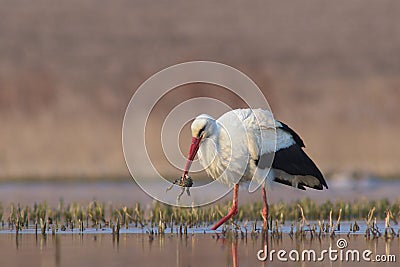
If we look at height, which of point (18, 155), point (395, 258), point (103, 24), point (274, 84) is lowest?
point (395, 258)

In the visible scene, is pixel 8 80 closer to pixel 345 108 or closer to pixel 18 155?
pixel 18 155

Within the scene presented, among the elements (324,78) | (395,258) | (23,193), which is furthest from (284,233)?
(324,78)

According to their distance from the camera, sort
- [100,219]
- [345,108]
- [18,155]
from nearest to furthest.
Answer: [100,219]
[18,155]
[345,108]

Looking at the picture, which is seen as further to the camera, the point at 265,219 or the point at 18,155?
the point at 18,155

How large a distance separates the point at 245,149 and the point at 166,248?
226 cm

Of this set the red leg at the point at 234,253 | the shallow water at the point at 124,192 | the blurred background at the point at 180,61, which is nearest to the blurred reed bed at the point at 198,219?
the red leg at the point at 234,253

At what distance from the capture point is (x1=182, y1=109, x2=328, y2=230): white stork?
51.0 feet

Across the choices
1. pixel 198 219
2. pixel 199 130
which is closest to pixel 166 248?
pixel 199 130

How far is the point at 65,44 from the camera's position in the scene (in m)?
42.6

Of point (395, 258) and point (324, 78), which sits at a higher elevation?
point (324, 78)

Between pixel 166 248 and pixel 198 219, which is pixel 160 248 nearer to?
pixel 166 248

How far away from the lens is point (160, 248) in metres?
14.1

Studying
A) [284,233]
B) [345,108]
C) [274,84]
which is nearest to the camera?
[284,233]

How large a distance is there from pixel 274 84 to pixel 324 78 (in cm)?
163
